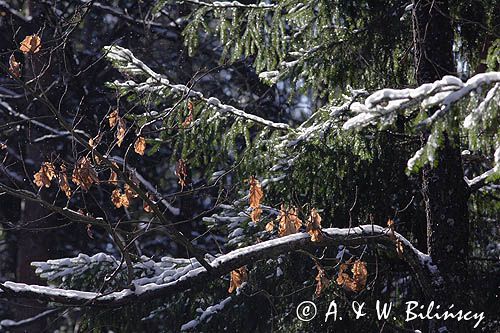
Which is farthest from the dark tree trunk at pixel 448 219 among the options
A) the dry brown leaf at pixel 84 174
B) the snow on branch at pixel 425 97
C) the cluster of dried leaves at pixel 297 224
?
the dry brown leaf at pixel 84 174

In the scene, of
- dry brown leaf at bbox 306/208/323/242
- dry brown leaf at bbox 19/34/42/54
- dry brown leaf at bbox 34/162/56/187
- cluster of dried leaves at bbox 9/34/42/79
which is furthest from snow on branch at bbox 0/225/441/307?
dry brown leaf at bbox 19/34/42/54

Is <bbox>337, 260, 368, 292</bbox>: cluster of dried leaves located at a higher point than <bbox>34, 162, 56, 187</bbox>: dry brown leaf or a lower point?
lower

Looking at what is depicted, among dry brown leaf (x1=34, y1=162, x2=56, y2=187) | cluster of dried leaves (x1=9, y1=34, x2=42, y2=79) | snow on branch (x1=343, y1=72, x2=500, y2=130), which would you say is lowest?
dry brown leaf (x1=34, y1=162, x2=56, y2=187)

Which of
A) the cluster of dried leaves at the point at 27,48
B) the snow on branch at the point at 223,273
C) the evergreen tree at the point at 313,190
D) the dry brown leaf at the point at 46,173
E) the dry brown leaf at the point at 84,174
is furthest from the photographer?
the evergreen tree at the point at 313,190

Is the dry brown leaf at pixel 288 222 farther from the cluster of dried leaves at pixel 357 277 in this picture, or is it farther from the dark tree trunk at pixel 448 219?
the dark tree trunk at pixel 448 219

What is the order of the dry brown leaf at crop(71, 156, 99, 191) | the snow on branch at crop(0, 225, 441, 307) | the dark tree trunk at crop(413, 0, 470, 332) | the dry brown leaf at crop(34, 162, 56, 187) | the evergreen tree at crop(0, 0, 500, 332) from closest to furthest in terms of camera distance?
the dry brown leaf at crop(71, 156, 99, 191)
the snow on branch at crop(0, 225, 441, 307)
the dry brown leaf at crop(34, 162, 56, 187)
the evergreen tree at crop(0, 0, 500, 332)
the dark tree trunk at crop(413, 0, 470, 332)

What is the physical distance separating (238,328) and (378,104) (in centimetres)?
371

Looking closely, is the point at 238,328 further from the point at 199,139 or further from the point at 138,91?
the point at 138,91

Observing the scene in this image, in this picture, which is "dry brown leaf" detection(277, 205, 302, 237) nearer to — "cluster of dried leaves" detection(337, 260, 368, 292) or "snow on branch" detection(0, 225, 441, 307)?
"snow on branch" detection(0, 225, 441, 307)

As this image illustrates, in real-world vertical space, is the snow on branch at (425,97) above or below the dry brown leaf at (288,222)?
above

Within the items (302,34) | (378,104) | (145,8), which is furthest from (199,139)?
(145,8)

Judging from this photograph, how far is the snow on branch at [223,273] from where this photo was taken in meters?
4.72

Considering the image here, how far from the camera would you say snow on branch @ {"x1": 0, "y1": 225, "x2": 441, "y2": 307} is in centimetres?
472

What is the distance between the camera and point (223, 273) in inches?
193
